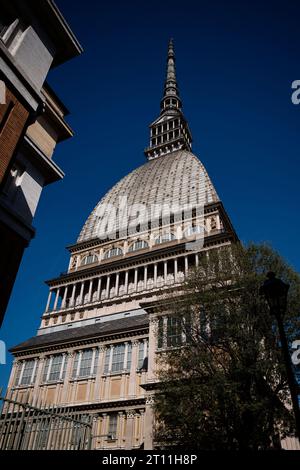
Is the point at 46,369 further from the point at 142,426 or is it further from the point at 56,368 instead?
the point at 142,426

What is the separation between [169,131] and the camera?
11031cm

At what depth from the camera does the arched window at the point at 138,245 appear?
67.6 metres

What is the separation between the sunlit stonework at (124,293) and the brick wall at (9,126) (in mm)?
16985

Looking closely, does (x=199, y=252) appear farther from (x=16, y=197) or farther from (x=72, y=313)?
(x=16, y=197)

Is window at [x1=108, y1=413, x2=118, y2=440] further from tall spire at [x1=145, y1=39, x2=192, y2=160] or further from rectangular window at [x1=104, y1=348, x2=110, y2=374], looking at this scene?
tall spire at [x1=145, y1=39, x2=192, y2=160]

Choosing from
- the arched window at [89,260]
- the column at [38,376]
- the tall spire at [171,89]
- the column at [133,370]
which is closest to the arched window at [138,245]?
the arched window at [89,260]

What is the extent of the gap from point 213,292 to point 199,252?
103 ft

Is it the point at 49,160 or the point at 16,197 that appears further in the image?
the point at 49,160

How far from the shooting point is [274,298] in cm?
1040

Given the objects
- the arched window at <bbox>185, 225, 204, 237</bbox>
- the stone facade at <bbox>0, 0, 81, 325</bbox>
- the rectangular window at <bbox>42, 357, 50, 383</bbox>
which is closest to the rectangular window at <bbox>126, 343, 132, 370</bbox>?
the rectangular window at <bbox>42, 357, 50, 383</bbox>

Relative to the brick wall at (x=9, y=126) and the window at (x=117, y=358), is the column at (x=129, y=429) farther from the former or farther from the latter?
the brick wall at (x=9, y=126)

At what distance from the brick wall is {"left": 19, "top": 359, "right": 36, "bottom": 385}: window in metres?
37.0

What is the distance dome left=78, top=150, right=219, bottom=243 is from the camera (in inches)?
2990
